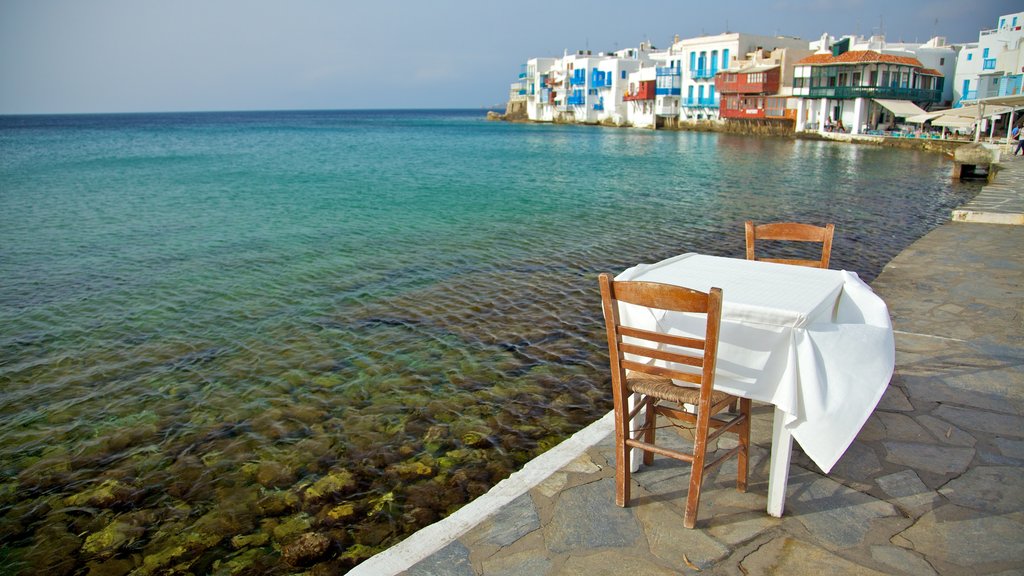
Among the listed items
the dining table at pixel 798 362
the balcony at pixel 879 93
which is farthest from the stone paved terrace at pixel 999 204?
the balcony at pixel 879 93

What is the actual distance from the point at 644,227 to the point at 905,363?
10875 mm

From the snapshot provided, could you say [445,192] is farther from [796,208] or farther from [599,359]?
[599,359]

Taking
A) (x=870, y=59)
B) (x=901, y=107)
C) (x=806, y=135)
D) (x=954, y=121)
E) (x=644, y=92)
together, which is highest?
(x=870, y=59)

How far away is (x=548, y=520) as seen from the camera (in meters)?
3.28

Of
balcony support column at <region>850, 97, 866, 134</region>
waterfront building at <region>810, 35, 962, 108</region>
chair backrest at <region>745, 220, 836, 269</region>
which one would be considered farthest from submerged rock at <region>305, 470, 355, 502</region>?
waterfront building at <region>810, 35, 962, 108</region>

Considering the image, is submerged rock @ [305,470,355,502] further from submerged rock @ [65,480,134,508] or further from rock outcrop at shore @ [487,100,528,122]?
rock outcrop at shore @ [487,100,528,122]

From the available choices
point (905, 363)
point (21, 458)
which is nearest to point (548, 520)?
point (905, 363)

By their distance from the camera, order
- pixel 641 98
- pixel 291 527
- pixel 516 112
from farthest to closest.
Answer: pixel 516 112 < pixel 641 98 < pixel 291 527

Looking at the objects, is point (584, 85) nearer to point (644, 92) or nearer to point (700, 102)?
point (644, 92)

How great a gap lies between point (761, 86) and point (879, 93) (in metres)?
13.0

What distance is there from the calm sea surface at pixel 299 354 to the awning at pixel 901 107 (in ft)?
101

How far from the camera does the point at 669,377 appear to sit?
3270 mm

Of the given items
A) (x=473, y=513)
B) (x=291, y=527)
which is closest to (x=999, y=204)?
(x=473, y=513)

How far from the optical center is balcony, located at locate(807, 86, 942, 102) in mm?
48844
